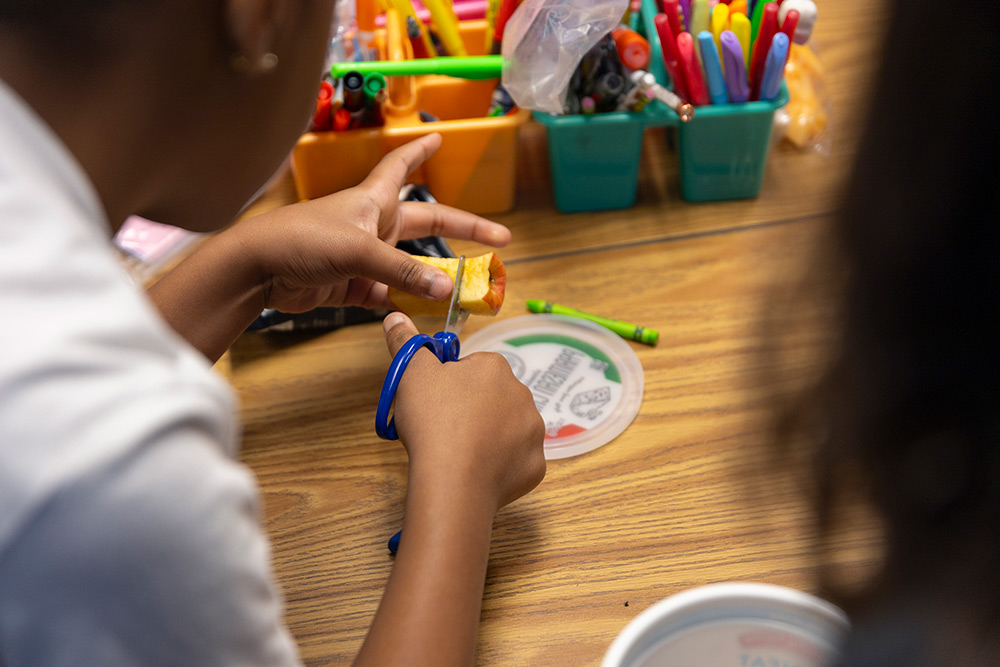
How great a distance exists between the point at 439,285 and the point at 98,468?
42 centimetres

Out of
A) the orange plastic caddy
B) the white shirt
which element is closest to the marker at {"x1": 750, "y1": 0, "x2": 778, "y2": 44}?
the orange plastic caddy

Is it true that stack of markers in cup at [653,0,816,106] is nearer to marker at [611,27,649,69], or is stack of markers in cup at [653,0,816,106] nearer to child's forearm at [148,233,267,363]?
marker at [611,27,649,69]

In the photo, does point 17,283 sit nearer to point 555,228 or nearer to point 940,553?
point 940,553

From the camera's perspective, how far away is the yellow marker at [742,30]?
2.52ft

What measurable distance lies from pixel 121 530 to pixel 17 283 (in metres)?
0.10

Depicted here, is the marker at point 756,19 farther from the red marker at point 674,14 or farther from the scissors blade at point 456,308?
the scissors blade at point 456,308

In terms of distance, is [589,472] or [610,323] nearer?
[589,472]

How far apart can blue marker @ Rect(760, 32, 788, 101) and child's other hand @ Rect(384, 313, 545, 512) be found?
1.36 feet

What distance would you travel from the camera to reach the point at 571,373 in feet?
2.34

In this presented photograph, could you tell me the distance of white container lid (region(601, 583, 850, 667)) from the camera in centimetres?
42

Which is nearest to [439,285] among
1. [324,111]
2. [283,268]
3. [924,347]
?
[283,268]

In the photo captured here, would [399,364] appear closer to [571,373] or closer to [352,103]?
[571,373]

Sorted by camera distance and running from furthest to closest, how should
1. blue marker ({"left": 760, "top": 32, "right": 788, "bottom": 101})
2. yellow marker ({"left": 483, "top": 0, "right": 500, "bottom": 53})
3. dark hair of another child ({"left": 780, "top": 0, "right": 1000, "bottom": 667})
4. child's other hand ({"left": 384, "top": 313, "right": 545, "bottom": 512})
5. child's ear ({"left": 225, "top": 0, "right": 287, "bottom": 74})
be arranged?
1. yellow marker ({"left": 483, "top": 0, "right": 500, "bottom": 53})
2. blue marker ({"left": 760, "top": 32, "right": 788, "bottom": 101})
3. child's other hand ({"left": 384, "top": 313, "right": 545, "bottom": 512})
4. child's ear ({"left": 225, "top": 0, "right": 287, "bottom": 74})
5. dark hair of another child ({"left": 780, "top": 0, "right": 1000, "bottom": 667})

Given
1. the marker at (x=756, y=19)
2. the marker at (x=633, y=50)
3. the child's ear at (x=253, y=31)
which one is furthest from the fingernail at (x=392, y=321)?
the marker at (x=756, y=19)
